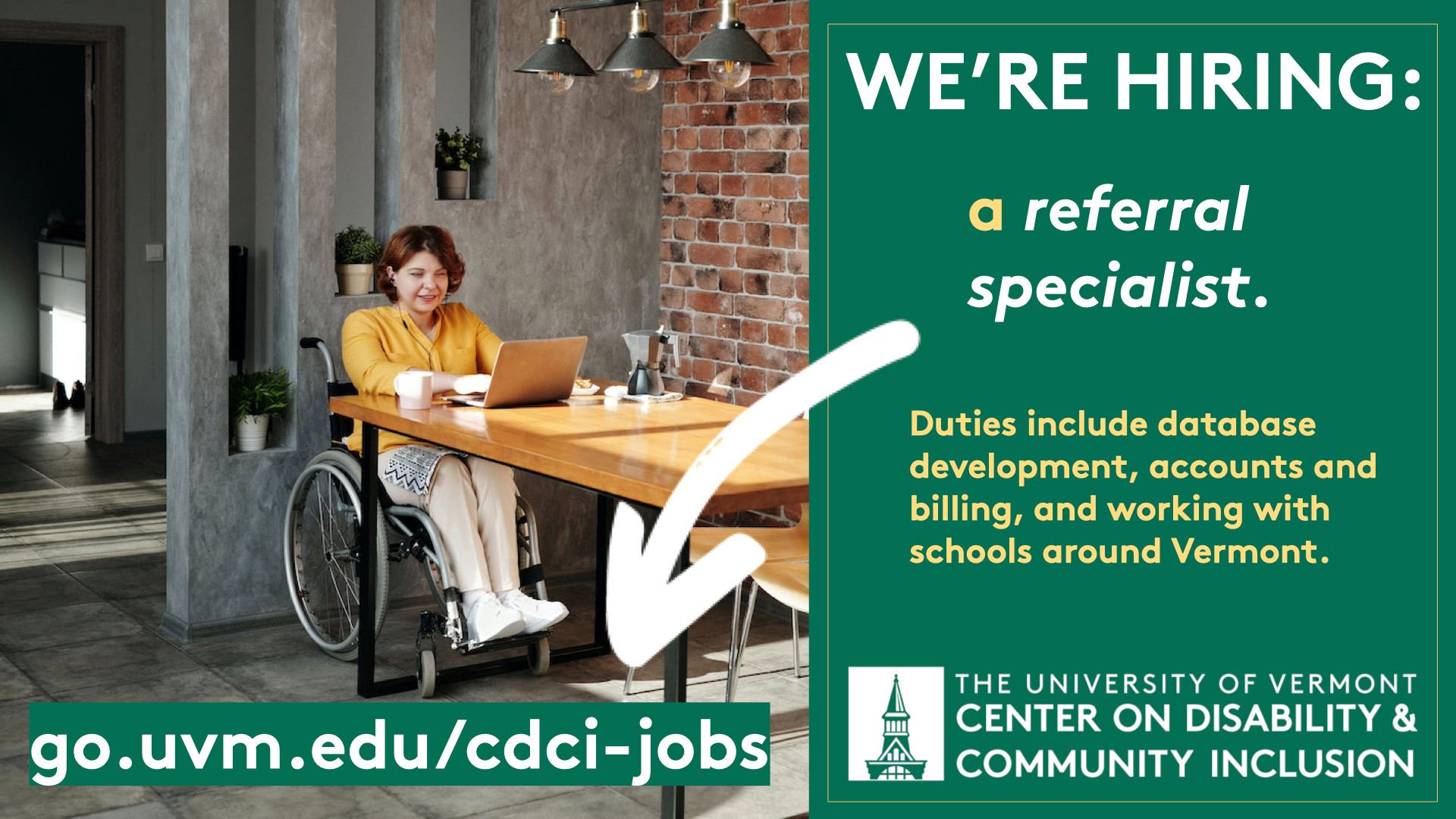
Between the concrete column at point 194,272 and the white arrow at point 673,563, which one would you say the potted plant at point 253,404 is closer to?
the concrete column at point 194,272

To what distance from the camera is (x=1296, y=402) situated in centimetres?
222

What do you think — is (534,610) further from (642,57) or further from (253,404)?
(642,57)

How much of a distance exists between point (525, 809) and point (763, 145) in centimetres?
238

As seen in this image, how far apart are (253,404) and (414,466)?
0.82m

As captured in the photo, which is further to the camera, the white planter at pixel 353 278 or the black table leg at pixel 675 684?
the white planter at pixel 353 278

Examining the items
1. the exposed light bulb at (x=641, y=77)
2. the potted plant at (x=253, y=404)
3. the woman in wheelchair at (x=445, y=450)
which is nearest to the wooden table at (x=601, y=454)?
the woman in wheelchair at (x=445, y=450)

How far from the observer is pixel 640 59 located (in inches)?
143

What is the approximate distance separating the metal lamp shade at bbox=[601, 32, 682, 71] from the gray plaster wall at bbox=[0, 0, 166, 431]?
5154 millimetres

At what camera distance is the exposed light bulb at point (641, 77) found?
3650 mm

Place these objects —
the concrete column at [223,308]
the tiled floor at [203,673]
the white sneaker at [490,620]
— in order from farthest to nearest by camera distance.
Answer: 1. the concrete column at [223,308]
2. the white sneaker at [490,620]
3. the tiled floor at [203,673]

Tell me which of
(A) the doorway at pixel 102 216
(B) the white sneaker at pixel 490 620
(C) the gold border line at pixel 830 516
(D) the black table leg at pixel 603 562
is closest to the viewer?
(C) the gold border line at pixel 830 516

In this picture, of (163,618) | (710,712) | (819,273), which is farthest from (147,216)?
(819,273)

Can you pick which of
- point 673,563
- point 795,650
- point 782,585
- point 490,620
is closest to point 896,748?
point 673,563

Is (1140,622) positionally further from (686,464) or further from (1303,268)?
(686,464)
